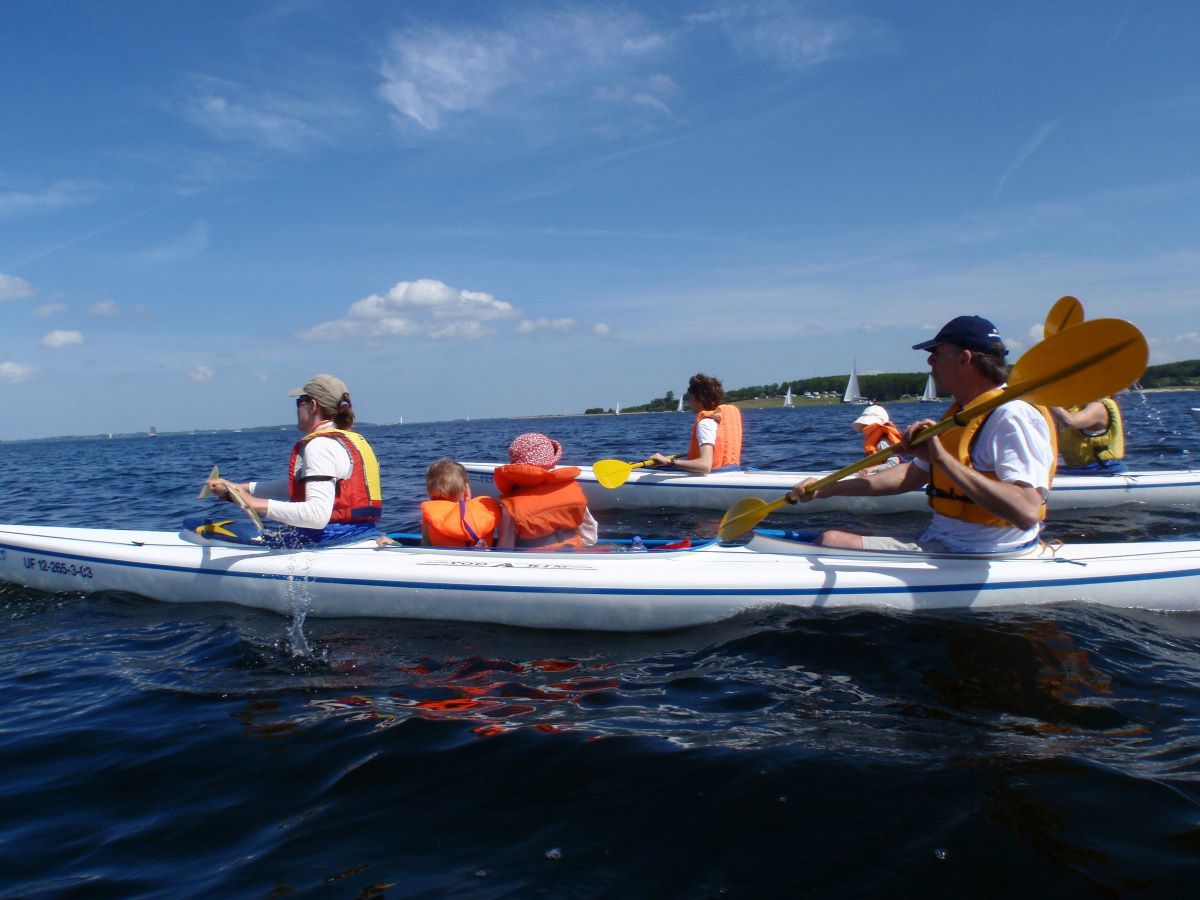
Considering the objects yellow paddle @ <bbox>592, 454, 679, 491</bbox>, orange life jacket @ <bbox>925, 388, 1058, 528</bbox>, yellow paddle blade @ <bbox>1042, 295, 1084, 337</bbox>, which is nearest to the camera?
orange life jacket @ <bbox>925, 388, 1058, 528</bbox>

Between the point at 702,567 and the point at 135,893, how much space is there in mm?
3177

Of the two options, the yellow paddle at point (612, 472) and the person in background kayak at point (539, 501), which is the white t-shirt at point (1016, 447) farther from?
the yellow paddle at point (612, 472)

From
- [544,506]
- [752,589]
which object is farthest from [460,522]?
[752,589]

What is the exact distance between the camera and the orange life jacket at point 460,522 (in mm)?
5129

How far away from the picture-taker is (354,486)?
531 cm

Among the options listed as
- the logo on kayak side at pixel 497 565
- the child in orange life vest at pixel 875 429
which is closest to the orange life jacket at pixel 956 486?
the child in orange life vest at pixel 875 429

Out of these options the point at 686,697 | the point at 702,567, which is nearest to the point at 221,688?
the point at 686,697

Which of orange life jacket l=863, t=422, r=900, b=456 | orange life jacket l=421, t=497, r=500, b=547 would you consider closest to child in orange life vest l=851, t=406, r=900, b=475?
orange life jacket l=863, t=422, r=900, b=456

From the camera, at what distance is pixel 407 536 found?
5691 millimetres

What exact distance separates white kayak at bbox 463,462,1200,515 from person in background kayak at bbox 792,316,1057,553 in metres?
3.21

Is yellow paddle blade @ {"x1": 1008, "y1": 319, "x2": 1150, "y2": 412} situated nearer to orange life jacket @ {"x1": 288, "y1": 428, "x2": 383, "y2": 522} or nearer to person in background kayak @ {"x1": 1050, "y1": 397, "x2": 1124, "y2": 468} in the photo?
orange life jacket @ {"x1": 288, "y1": 428, "x2": 383, "y2": 522}

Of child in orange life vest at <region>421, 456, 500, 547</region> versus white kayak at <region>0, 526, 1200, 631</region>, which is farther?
child in orange life vest at <region>421, 456, 500, 547</region>

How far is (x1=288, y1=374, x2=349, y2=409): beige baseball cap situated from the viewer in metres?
5.06

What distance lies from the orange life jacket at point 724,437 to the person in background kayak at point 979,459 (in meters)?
4.73
